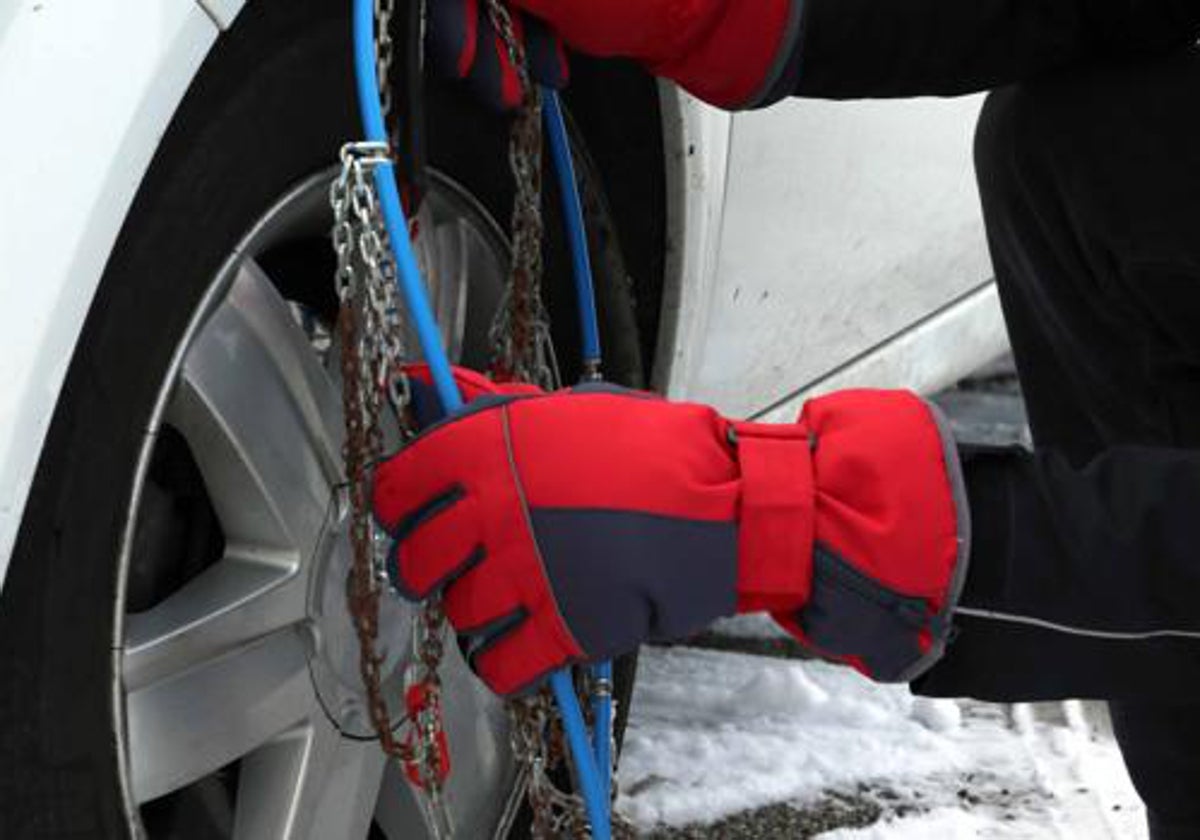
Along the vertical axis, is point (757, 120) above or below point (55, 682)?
above

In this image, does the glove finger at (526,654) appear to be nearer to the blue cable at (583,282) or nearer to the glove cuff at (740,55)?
the blue cable at (583,282)

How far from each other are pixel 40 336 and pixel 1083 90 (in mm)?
1027

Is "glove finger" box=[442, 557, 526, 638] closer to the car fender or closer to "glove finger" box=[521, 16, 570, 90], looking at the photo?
the car fender

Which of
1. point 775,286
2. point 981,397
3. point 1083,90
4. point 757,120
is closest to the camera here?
point 1083,90

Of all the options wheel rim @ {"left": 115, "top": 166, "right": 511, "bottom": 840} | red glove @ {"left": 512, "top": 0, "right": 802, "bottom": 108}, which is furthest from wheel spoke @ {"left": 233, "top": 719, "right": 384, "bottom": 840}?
red glove @ {"left": 512, "top": 0, "right": 802, "bottom": 108}

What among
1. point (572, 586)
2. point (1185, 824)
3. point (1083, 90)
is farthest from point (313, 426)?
point (1185, 824)

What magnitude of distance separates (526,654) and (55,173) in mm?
459

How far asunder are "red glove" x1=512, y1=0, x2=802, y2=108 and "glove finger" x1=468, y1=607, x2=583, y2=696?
1.66 feet

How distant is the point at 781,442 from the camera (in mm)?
1328

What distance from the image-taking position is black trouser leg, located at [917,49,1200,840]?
4.55 feet

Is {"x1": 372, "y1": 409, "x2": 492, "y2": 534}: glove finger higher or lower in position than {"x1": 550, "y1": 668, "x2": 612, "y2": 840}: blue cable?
higher

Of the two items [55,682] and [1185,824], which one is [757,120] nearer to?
[1185,824]

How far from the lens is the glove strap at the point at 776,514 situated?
1305 mm

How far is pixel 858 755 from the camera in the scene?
7.97ft
